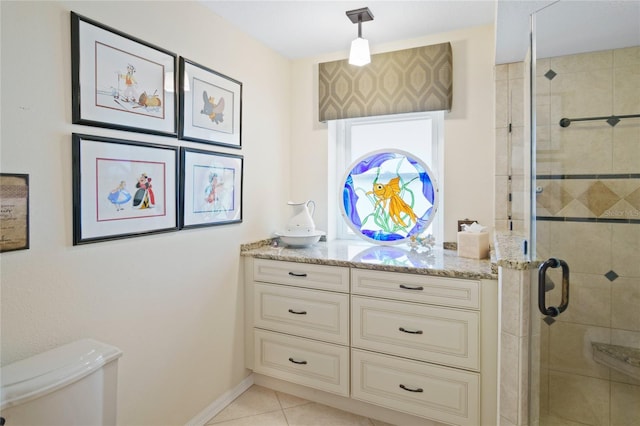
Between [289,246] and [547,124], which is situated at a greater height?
[547,124]

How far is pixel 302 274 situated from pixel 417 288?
676 millimetres

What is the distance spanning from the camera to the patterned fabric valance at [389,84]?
2301 mm

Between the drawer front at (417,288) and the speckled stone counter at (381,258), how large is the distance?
0.03m

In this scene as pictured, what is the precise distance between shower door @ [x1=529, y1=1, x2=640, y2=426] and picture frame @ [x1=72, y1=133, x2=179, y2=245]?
1.72 metres

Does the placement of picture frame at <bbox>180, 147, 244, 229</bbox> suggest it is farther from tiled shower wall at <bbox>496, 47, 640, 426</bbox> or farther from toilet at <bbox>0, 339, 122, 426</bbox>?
tiled shower wall at <bbox>496, 47, 640, 426</bbox>

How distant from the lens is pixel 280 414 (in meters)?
2.08

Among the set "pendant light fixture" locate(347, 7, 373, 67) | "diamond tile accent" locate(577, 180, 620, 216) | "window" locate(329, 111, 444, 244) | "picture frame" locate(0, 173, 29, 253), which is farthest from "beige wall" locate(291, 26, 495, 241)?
"picture frame" locate(0, 173, 29, 253)

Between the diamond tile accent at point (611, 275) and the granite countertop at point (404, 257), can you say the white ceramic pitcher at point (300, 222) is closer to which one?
the granite countertop at point (404, 257)

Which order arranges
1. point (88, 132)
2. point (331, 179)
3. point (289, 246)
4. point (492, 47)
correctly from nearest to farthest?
point (88, 132), point (492, 47), point (289, 246), point (331, 179)

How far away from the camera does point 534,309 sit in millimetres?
1444

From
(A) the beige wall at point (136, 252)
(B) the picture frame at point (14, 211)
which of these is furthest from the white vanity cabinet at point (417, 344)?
(B) the picture frame at point (14, 211)

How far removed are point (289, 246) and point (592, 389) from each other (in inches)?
69.1

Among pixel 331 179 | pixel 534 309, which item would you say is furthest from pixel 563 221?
pixel 331 179

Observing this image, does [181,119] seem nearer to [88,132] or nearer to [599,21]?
[88,132]
